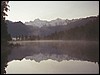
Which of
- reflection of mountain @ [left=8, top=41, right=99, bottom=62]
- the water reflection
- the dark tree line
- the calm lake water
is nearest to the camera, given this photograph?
the water reflection

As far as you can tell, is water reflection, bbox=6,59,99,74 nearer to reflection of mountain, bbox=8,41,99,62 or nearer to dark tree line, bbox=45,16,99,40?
reflection of mountain, bbox=8,41,99,62

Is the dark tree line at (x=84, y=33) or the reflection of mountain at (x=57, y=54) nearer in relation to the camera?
the reflection of mountain at (x=57, y=54)

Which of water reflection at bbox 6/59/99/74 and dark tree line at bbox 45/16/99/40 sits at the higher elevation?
water reflection at bbox 6/59/99/74

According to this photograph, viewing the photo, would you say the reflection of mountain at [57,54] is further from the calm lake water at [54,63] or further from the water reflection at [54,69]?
the water reflection at [54,69]

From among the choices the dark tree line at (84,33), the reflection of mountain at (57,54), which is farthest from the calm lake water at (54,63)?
the dark tree line at (84,33)

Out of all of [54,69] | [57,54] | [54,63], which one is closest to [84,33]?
[57,54]

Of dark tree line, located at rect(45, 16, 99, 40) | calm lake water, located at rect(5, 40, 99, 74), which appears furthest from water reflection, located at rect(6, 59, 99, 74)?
dark tree line, located at rect(45, 16, 99, 40)

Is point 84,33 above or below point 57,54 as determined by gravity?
below

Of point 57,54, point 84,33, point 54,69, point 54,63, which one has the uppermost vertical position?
point 54,69

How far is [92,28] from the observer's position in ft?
424

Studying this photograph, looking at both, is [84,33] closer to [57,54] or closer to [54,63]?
[57,54]

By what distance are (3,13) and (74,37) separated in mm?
118310

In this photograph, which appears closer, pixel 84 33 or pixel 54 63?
pixel 54 63

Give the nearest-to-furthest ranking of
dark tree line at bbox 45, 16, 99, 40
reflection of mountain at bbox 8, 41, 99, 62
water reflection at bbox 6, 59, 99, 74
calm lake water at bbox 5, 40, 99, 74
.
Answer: water reflection at bbox 6, 59, 99, 74, calm lake water at bbox 5, 40, 99, 74, reflection of mountain at bbox 8, 41, 99, 62, dark tree line at bbox 45, 16, 99, 40
